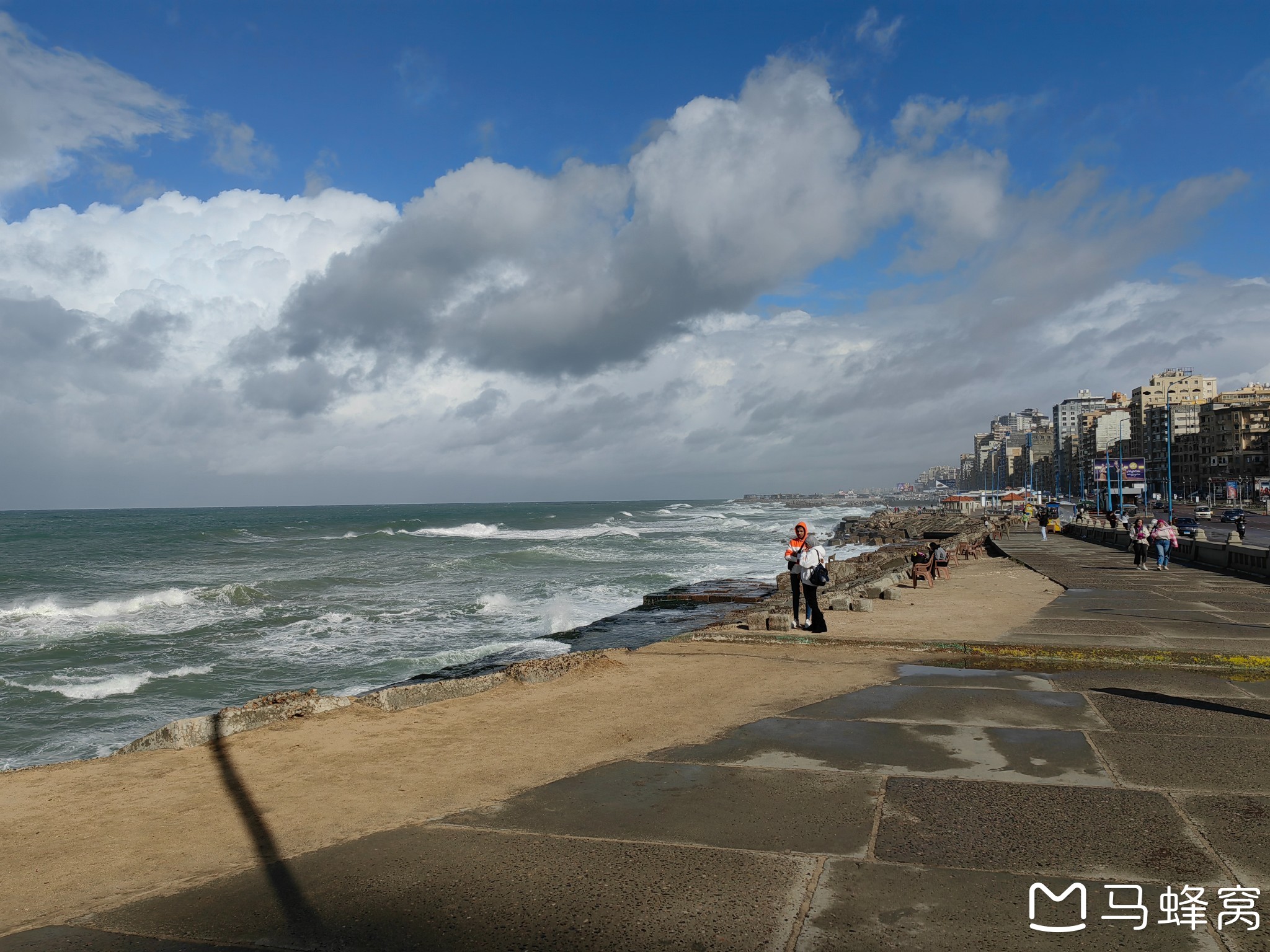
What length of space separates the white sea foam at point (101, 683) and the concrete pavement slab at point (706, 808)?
12641 mm

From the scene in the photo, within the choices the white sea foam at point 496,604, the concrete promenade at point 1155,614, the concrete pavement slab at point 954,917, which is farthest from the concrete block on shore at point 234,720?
the white sea foam at point 496,604

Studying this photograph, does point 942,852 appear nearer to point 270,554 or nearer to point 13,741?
point 13,741

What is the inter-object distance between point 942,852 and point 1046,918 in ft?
2.05

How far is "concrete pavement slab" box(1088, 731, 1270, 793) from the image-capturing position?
4.69 meters

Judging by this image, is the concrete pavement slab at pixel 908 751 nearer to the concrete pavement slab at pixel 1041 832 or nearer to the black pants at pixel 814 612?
the concrete pavement slab at pixel 1041 832

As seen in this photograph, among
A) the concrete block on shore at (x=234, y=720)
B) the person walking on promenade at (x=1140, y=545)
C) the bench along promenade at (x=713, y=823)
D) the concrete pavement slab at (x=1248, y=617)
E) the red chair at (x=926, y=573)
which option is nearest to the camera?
the bench along promenade at (x=713, y=823)

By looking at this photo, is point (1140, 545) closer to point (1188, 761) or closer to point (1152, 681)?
point (1152, 681)

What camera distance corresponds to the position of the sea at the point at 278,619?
13.5 meters

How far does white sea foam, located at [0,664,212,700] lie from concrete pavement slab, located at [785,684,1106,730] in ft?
42.9

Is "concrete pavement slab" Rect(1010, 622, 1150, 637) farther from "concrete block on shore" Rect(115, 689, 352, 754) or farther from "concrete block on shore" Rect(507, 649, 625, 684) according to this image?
"concrete block on shore" Rect(115, 689, 352, 754)

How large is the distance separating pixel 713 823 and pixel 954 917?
1382 millimetres

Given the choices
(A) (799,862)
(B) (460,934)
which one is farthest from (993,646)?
(B) (460,934)

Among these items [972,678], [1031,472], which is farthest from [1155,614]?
[1031,472]

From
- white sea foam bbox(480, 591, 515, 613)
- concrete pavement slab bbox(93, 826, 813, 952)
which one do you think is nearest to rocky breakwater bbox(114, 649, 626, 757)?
concrete pavement slab bbox(93, 826, 813, 952)
